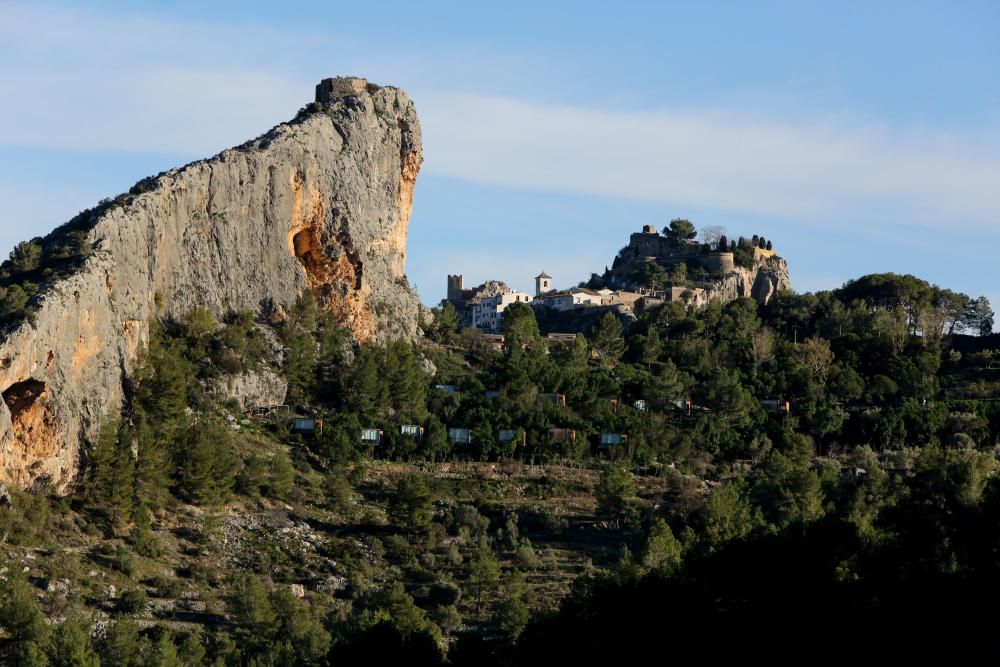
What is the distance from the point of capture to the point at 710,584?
46.8 meters

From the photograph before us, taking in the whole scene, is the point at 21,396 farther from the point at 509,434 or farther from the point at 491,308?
the point at 491,308

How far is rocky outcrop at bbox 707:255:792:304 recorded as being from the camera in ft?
388

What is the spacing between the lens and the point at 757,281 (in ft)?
399

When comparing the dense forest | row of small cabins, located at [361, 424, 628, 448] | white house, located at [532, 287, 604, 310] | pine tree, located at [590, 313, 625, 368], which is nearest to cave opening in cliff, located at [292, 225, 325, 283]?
the dense forest

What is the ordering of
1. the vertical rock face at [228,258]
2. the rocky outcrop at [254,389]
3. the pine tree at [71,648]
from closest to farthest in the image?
the pine tree at [71,648] < the vertical rock face at [228,258] < the rocky outcrop at [254,389]

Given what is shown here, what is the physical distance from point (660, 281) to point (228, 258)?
4993cm

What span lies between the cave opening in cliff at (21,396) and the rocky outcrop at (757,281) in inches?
2565

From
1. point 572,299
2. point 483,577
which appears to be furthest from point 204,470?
point 572,299

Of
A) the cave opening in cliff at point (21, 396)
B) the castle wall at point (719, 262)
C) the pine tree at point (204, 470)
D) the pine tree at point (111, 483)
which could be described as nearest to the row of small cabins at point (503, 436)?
the pine tree at point (204, 470)

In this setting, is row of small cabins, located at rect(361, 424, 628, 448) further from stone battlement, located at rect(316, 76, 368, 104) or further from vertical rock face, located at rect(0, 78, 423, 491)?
stone battlement, located at rect(316, 76, 368, 104)

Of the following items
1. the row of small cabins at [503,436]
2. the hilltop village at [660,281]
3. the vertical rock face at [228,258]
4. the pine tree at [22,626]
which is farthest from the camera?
the hilltop village at [660,281]

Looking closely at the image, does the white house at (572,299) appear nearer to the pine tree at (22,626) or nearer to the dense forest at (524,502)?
the dense forest at (524,502)

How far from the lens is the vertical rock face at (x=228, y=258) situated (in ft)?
191

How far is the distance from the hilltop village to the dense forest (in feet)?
39.5
